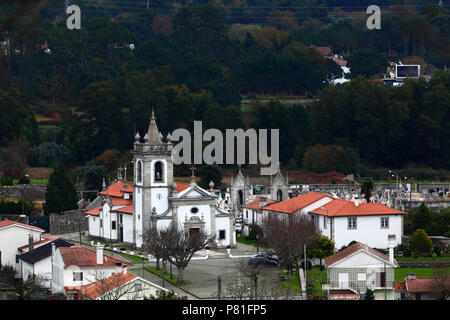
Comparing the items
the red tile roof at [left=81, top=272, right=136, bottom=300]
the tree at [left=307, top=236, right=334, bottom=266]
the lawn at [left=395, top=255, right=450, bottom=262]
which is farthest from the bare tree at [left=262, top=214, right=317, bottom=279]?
the red tile roof at [left=81, top=272, right=136, bottom=300]

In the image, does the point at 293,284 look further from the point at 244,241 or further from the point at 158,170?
the point at 244,241

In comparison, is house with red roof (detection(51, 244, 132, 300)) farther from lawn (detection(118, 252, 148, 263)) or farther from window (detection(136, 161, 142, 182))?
window (detection(136, 161, 142, 182))

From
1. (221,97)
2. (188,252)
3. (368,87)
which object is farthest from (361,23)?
(188,252)

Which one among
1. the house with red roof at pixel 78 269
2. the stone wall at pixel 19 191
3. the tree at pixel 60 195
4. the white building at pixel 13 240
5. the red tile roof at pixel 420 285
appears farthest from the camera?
the stone wall at pixel 19 191

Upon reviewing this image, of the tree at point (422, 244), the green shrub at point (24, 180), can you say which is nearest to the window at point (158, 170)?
the tree at point (422, 244)

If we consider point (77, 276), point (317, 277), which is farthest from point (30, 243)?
point (317, 277)

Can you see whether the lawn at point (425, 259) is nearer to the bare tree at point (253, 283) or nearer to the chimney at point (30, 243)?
A: the bare tree at point (253, 283)
